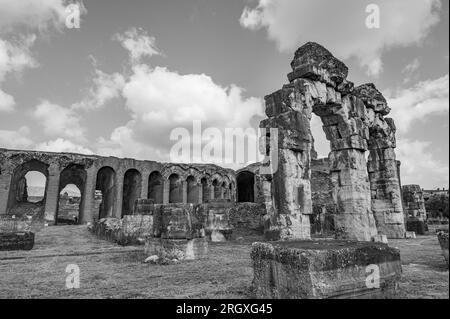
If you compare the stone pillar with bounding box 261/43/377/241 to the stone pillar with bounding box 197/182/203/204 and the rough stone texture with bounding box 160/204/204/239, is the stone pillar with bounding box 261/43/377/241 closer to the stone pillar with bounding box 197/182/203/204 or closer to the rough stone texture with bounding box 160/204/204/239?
the rough stone texture with bounding box 160/204/204/239

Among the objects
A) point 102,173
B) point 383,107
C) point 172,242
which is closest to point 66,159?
point 102,173

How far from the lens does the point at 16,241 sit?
788 centimetres

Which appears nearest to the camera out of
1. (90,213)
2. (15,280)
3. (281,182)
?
(15,280)

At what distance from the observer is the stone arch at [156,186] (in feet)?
91.6

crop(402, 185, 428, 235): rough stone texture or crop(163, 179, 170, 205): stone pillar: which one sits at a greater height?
crop(163, 179, 170, 205): stone pillar

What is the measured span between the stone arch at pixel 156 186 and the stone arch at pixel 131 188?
1746 millimetres

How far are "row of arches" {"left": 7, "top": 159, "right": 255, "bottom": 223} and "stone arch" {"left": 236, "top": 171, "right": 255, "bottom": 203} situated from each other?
190mm

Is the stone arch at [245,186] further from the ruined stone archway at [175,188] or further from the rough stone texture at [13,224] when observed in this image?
the rough stone texture at [13,224]

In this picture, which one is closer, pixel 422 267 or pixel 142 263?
pixel 422 267

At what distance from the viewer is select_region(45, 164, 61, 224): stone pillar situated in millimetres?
21297

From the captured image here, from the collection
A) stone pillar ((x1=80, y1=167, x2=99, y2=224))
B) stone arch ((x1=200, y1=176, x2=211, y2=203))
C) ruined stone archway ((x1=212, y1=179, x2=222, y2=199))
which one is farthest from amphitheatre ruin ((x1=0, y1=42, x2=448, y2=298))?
ruined stone archway ((x1=212, y1=179, x2=222, y2=199))

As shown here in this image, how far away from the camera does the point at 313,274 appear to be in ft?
7.79
